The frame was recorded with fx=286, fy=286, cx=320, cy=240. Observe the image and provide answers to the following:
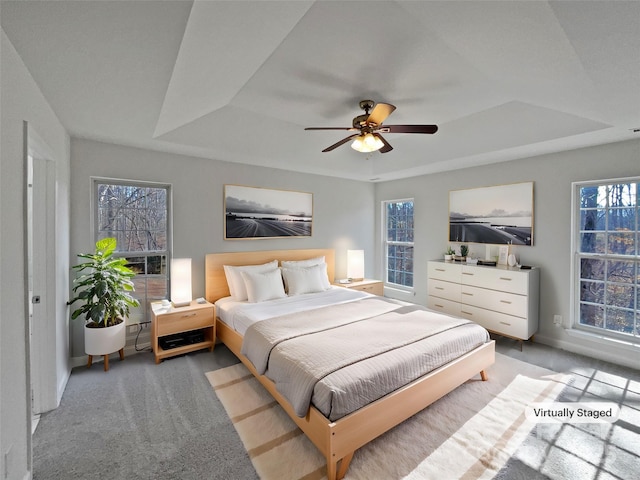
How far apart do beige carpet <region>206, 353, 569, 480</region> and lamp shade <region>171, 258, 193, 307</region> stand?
1.00 m

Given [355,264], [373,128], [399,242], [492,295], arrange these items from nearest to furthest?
[373,128], [492,295], [355,264], [399,242]

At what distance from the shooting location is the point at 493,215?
158 inches

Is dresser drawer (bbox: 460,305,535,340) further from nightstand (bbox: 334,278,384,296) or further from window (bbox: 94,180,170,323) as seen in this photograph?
window (bbox: 94,180,170,323)

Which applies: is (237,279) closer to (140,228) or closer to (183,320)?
(183,320)

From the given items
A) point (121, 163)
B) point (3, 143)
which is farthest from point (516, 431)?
point (121, 163)

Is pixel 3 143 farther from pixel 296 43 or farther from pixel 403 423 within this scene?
pixel 403 423

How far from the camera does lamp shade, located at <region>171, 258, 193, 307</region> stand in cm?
324

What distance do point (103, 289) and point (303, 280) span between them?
221 centimetres

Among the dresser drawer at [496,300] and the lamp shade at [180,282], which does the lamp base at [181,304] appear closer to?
the lamp shade at [180,282]

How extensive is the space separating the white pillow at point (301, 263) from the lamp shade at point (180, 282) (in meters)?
1.30

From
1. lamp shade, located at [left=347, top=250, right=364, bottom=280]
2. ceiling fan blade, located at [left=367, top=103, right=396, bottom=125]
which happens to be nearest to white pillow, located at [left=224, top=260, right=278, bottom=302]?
lamp shade, located at [left=347, top=250, right=364, bottom=280]

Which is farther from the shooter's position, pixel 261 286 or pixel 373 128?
pixel 261 286

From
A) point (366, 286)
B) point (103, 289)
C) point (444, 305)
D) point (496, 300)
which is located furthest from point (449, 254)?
point (103, 289)

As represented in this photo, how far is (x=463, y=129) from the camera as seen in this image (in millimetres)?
3326
